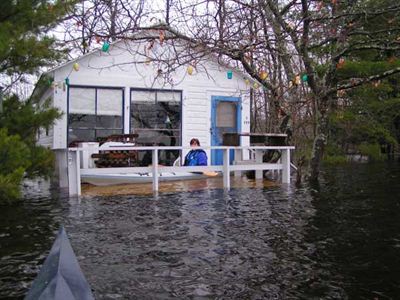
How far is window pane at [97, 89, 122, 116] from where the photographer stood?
46.5 ft

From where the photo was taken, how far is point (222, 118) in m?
15.7

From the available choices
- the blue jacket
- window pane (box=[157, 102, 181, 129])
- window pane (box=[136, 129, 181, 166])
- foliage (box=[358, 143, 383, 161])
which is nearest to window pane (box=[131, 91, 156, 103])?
window pane (box=[157, 102, 181, 129])

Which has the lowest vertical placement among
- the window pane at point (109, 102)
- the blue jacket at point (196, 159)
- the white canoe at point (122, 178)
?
the white canoe at point (122, 178)

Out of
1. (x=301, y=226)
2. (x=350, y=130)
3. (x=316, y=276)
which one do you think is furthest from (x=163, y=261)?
(x=350, y=130)

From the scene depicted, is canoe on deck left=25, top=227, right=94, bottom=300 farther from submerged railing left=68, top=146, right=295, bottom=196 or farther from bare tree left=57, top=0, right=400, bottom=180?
submerged railing left=68, top=146, right=295, bottom=196

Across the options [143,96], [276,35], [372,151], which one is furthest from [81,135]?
[372,151]

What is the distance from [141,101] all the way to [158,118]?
724 millimetres

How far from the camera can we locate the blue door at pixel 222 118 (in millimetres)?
15492

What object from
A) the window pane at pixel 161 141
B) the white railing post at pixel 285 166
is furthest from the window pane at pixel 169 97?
the white railing post at pixel 285 166

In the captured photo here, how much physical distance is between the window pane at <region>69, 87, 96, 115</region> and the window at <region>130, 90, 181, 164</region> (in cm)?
114

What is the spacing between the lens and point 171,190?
1095 cm

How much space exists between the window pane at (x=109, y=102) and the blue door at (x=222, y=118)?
114 inches

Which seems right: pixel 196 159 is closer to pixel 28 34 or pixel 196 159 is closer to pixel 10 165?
pixel 28 34

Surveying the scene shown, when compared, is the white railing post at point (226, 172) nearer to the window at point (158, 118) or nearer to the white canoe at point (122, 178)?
the white canoe at point (122, 178)
